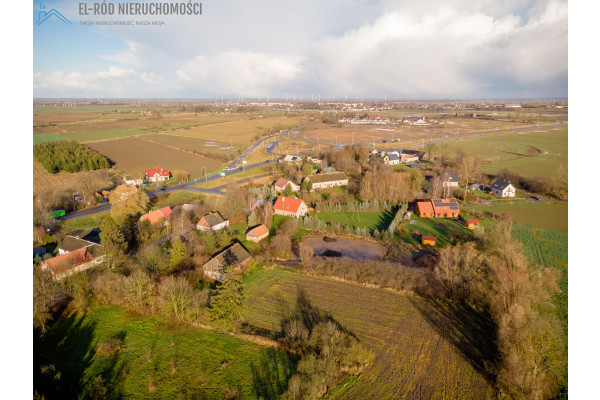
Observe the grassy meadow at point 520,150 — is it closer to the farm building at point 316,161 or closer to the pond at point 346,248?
the farm building at point 316,161

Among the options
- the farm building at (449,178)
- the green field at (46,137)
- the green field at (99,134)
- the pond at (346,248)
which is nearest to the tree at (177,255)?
the pond at (346,248)

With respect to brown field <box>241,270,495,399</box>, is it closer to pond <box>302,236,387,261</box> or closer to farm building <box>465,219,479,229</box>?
pond <box>302,236,387,261</box>

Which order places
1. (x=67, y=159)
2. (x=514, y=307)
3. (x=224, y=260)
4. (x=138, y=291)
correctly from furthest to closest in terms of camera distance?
(x=67, y=159), (x=224, y=260), (x=138, y=291), (x=514, y=307)

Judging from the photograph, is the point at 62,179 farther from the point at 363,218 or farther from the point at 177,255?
the point at 363,218

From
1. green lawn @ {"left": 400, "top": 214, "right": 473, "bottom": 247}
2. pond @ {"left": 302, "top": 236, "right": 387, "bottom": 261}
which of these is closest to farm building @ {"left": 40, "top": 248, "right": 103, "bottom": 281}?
pond @ {"left": 302, "top": 236, "right": 387, "bottom": 261}

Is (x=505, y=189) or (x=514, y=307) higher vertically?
(x=505, y=189)

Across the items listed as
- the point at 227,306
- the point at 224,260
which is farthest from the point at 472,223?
the point at 227,306
